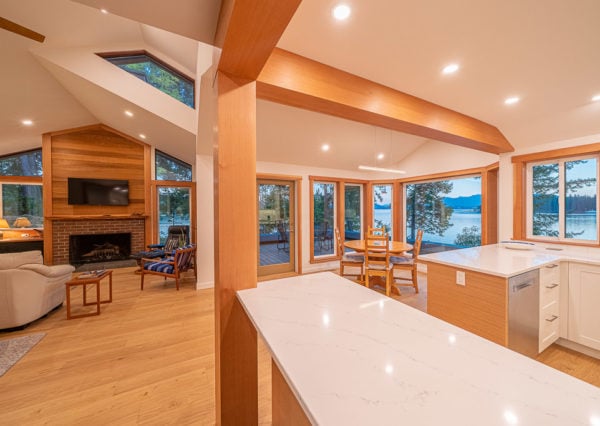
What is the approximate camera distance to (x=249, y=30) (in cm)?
96

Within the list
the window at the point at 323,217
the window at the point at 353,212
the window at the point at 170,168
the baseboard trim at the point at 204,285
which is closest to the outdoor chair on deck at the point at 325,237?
the window at the point at 323,217

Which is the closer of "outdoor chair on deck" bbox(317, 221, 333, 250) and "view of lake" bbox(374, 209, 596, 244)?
"view of lake" bbox(374, 209, 596, 244)

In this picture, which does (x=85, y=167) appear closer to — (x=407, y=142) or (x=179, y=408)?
(x=179, y=408)

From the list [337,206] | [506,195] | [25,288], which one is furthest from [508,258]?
[25,288]

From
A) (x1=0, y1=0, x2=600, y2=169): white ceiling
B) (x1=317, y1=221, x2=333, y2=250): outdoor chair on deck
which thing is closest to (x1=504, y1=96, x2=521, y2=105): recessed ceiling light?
(x1=0, y1=0, x2=600, y2=169): white ceiling

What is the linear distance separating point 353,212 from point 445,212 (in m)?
1.88

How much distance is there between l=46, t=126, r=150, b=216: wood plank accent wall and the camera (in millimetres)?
5242

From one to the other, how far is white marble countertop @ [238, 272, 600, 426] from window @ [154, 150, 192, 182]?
6.14 meters

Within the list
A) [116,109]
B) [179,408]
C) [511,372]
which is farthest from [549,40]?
[116,109]

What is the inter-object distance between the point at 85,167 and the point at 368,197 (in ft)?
22.0

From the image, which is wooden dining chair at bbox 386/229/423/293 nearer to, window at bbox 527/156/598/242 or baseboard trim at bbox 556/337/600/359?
window at bbox 527/156/598/242

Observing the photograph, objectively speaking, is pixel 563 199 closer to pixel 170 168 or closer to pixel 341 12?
pixel 341 12

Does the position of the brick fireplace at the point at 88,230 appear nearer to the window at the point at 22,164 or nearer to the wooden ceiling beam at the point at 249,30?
the window at the point at 22,164

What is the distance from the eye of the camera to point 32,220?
219 inches
